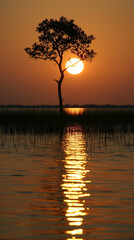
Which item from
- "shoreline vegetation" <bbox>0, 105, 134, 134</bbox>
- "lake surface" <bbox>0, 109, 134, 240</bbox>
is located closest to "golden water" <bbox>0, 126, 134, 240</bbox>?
"lake surface" <bbox>0, 109, 134, 240</bbox>

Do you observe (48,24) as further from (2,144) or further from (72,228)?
(72,228)

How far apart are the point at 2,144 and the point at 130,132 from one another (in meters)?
9.69

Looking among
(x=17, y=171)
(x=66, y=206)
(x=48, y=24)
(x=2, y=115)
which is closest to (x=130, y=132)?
(x=2, y=115)

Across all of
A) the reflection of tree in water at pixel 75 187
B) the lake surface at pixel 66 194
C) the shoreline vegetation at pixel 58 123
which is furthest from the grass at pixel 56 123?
the lake surface at pixel 66 194

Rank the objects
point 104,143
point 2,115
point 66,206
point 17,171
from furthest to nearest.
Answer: point 2,115, point 104,143, point 17,171, point 66,206

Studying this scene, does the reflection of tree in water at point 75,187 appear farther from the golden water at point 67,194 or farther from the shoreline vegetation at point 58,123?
the shoreline vegetation at point 58,123

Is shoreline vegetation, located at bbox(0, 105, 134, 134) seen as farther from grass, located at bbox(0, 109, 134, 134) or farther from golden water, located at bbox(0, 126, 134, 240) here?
golden water, located at bbox(0, 126, 134, 240)

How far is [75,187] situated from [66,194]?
927 millimetres

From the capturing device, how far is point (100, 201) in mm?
9469

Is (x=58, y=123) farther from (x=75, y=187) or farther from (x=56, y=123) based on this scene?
(x=75, y=187)

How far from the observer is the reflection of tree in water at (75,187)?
779cm

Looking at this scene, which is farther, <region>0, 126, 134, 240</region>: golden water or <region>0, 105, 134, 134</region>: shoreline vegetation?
<region>0, 105, 134, 134</region>: shoreline vegetation

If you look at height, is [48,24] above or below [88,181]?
above

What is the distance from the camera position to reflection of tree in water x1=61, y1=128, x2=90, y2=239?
779 centimetres
